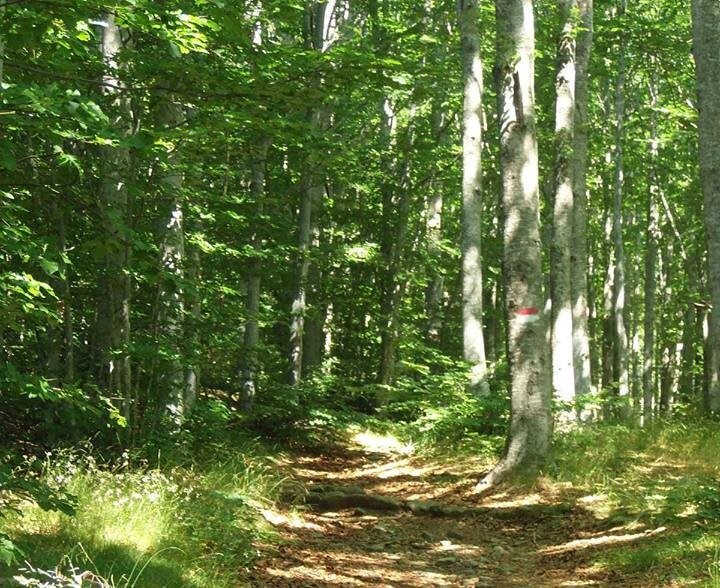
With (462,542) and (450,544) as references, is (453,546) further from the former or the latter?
(462,542)

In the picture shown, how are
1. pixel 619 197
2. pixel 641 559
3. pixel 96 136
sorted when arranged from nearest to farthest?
pixel 96 136 < pixel 641 559 < pixel 619 197

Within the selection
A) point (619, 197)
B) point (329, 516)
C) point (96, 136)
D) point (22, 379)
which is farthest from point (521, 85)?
point (619, 197)

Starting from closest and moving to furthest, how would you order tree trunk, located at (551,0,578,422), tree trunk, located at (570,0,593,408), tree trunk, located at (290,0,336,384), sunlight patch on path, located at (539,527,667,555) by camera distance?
sunlight patch on path, located at (539,527,667,555)
tree trunk, located at (551,0,578,422)
tree trunk, located at (570,0,593,408)
tree trunk, located at (290,0,336,384)

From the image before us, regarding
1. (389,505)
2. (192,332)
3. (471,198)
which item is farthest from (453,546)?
(471,198)


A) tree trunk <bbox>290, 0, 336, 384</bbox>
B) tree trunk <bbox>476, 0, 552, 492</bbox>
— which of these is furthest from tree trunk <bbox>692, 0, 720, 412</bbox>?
tree trunk <bbox>290, 0, 336, 384</bbox>

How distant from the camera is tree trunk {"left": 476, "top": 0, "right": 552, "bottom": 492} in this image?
925 cm

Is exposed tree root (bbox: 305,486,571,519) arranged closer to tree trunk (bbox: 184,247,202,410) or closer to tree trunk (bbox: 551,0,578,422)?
tree trunk (bbox: 184,247,202,410)

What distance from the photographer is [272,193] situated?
16.5 meters

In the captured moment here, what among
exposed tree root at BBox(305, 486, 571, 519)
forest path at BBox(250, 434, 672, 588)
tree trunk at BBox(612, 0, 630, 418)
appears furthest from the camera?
tree trunk at BBox(612, 0, 630, 418)

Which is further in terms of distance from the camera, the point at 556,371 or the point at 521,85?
the point at 556,371

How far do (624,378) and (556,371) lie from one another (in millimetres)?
10325

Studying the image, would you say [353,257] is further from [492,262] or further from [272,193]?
[492,262]

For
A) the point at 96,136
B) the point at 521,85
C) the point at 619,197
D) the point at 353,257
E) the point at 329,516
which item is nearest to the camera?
the point at 96,136

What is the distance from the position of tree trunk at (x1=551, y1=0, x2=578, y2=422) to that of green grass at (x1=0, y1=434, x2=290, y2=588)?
697 cm
